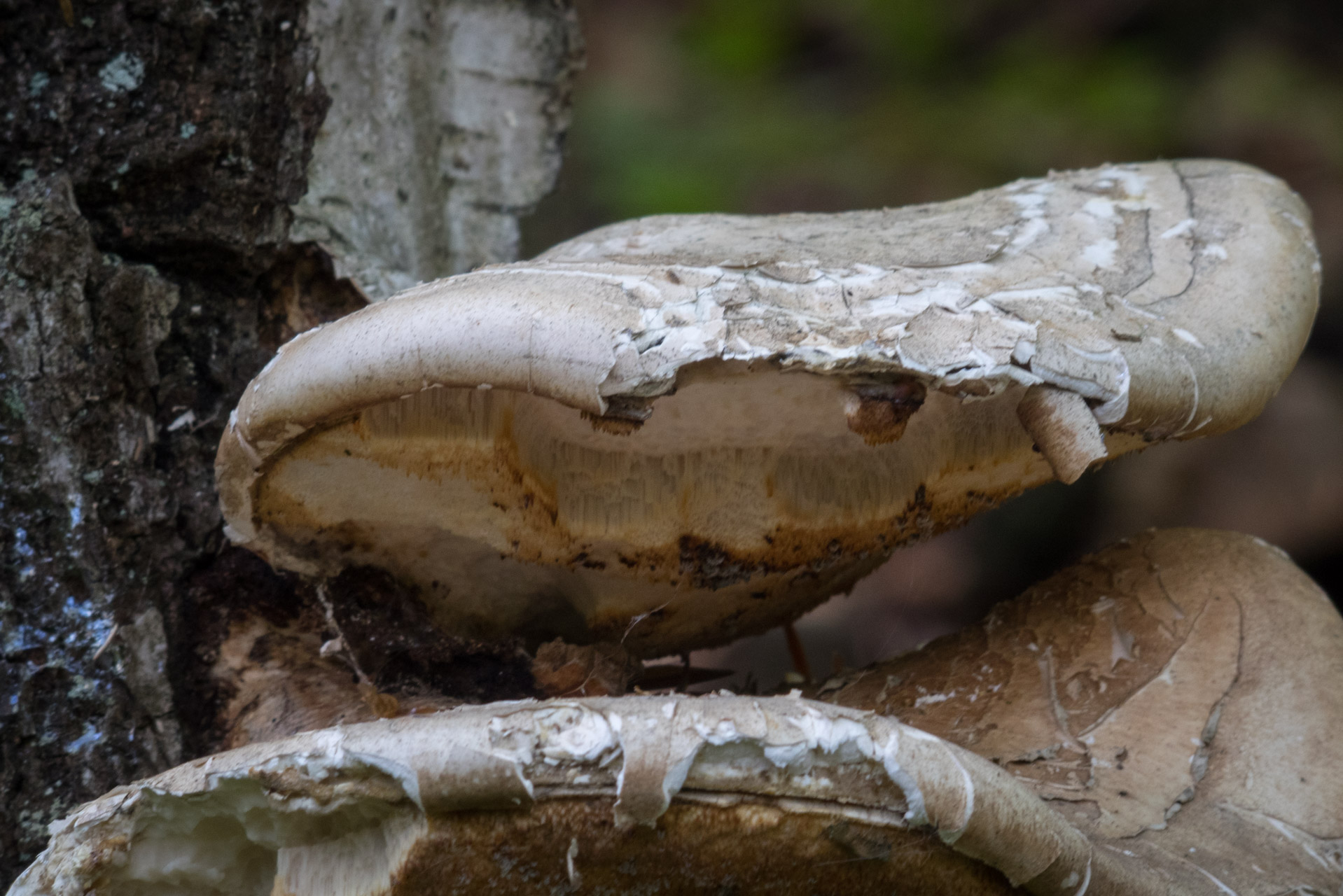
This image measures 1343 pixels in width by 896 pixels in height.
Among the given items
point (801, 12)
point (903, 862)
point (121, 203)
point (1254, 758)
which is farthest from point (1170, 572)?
point (801, 12)

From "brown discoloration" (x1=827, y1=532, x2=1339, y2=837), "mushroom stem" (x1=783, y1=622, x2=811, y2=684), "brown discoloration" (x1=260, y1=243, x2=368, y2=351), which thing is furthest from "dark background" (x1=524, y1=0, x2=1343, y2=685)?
"brown discoloration" (x1=827, y1=532, x2=1339, y2=837)

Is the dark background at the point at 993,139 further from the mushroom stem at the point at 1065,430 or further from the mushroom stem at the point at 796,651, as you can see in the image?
the mushroom stem at the point at 1065,430

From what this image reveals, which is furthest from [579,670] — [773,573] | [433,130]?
[433,130]

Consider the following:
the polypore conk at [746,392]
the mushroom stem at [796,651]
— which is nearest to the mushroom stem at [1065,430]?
the polypore conk at [746,392]

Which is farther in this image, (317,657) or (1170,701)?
(317,657)

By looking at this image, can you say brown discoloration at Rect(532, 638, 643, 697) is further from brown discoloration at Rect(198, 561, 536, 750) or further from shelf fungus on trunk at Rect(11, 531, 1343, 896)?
shelf fungus on trunk at Rect(11, 531, 1343, 896)

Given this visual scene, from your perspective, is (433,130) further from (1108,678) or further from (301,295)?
(1108,678)
